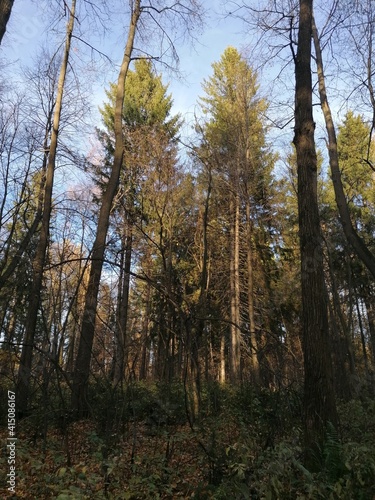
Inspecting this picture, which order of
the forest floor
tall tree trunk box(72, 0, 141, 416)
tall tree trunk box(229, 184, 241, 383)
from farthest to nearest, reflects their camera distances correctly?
tall tree trunk box(229, 184, 241, 383) → tall tree trunk box(72, 0, 141, 416) → the forest floor

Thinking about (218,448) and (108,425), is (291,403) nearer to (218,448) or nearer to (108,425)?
(218,448)

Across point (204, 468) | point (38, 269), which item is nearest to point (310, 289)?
point (204, 468)

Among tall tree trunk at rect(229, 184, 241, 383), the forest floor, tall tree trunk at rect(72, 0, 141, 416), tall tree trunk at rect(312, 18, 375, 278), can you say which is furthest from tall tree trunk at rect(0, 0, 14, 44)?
tall tree trunk at rect(229, 184, 241, 383)

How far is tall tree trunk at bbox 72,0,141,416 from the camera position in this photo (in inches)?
288

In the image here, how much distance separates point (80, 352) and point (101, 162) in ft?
39.0

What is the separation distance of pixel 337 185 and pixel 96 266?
6.20 metres

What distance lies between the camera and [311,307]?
4.92 meters

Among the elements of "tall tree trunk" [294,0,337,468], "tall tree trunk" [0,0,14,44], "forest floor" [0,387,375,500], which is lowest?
"forest floor" [0,387,375,500]

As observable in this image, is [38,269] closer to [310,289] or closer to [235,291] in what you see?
[310,289]

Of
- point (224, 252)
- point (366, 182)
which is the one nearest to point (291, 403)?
point (224, 252)

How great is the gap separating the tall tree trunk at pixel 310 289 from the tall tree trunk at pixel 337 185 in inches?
150

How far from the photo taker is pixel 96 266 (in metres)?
7.89

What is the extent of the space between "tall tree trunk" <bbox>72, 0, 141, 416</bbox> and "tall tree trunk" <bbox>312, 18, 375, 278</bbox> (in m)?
5.41

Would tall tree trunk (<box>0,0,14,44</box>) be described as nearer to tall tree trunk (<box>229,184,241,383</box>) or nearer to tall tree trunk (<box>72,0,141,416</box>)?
tall tree trunk (<box>72,0,141,416</box>)
